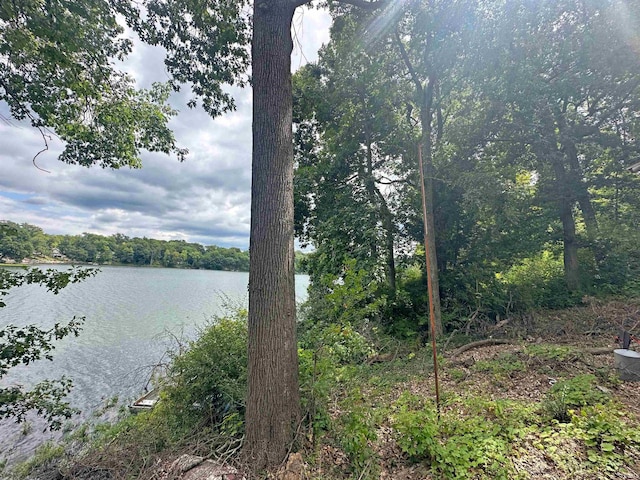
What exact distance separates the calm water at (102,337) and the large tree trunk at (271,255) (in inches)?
103

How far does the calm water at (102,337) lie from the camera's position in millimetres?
6273

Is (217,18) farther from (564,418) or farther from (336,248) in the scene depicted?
(564,418)

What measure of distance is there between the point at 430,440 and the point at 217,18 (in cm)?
556

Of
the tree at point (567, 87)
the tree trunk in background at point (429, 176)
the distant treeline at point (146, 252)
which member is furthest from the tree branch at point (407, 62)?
the distant treeline at point (146, 252)

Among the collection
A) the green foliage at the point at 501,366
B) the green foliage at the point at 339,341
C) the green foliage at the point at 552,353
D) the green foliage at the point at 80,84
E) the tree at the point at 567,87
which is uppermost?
the tree at the point at 567,87

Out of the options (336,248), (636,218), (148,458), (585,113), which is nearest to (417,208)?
(336,248)

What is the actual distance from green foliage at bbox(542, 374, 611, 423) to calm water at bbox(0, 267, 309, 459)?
14.0 ft

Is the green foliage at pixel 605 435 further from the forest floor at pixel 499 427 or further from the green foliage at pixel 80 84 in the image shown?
the green foliage at pixel 80 84

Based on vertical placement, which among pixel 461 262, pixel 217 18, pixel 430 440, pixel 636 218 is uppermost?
pixel 217 18

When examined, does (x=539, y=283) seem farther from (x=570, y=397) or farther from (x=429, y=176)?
(x=570, y=397)

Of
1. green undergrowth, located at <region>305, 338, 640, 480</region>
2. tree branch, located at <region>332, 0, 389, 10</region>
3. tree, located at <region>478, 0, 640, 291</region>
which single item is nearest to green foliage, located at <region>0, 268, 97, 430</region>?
green undergrowth, located at <region>305, 338, 640, 480</region>

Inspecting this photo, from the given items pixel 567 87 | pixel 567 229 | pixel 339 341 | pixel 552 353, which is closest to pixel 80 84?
pixel 339 341

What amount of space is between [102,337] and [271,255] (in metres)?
13.1

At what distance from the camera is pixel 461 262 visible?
8.75 meters
